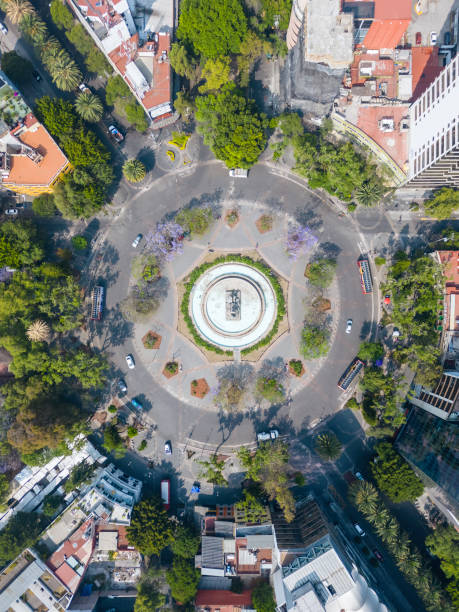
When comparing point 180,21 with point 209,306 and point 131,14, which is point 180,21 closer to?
point 131,14

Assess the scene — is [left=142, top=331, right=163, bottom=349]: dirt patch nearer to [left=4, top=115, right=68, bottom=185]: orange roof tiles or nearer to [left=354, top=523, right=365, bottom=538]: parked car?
[left=4, top=115, right=68, bottom=185]: orange roof tiles

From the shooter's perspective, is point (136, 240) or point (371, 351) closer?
point (371, 351)

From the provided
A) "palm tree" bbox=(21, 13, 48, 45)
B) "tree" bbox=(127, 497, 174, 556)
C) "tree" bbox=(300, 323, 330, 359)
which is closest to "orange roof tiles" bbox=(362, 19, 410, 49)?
"tree" bbox=(300, 323, 330, 359)

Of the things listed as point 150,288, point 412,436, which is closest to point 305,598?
point 412,436

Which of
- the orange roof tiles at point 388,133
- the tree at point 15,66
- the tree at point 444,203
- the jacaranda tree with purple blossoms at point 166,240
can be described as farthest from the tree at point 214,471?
the tree at point 15,66

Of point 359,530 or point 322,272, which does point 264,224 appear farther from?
point 359,530

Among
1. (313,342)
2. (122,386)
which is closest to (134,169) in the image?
(122,386)
